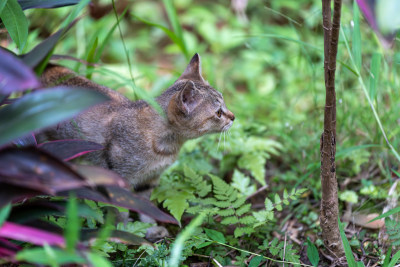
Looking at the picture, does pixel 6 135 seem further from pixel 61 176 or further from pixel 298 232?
pixel 298 232

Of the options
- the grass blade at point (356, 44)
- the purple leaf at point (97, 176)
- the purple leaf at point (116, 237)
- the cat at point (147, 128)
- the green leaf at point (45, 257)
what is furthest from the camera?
the cat at point (147, 128)

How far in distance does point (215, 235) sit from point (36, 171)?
1.41 metres

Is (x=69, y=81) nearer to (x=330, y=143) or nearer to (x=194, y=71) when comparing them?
(x=194, y=71)

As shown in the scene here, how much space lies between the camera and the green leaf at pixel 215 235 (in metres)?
2.75

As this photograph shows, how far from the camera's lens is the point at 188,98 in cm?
319

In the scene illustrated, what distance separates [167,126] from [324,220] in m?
1.30

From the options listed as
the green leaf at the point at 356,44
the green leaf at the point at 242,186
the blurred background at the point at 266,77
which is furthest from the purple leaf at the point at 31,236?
the green leaf at the point at 356,44

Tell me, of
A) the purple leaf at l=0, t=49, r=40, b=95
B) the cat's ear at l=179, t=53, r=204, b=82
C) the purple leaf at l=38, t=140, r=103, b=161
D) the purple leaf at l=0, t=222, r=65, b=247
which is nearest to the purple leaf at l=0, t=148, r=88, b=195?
the purple leaf at l=0, t=222, r=65, b=247

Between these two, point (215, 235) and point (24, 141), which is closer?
point (24, 141)

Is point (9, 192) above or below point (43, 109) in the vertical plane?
below

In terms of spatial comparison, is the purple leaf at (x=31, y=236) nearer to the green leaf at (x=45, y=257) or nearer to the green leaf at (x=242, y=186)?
the green leaf at (x=45, y=257)

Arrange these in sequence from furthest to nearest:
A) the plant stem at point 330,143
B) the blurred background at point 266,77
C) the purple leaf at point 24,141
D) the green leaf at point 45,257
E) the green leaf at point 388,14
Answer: the blurred background at point 266,77, the purple leaf at point 24,141, the plant stem at point 330,143, the green leaf at point 45,257, the green leaf at point 388,14

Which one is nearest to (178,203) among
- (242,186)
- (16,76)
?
(242,186)

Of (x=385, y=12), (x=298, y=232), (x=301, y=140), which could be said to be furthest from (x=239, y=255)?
(x=385, y=12)
